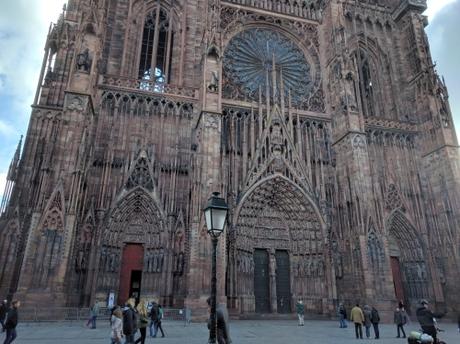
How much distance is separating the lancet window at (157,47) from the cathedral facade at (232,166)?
4.2 inches

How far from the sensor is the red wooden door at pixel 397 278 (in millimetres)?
21686

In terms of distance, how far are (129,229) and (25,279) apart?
5.38 m

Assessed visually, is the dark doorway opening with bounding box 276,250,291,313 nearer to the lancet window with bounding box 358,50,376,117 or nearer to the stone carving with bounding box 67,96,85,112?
the lancet window with bounding box 358,50,376,117

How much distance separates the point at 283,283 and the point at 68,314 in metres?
11.3

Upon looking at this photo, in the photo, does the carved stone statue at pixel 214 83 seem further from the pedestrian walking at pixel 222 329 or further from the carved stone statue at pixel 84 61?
the pedestrian walking at pixel 222 329

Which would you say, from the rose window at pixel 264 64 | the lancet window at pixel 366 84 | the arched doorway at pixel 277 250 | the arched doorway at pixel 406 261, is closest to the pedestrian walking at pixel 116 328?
the arched doorway at pixel 277 250

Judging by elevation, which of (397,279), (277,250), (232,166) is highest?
(232,166)

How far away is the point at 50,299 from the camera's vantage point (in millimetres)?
14695

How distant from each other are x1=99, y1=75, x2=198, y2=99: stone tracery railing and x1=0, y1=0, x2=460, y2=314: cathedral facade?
0.09 metres

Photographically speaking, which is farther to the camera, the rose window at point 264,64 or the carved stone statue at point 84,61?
the rose window at point 264,64

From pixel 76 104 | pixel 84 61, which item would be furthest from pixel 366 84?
pixel 76 104

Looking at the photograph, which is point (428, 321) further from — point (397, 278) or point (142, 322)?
point (397, 278)

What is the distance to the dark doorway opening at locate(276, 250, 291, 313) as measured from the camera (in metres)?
20.1

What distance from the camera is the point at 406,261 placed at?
22.3 metres
